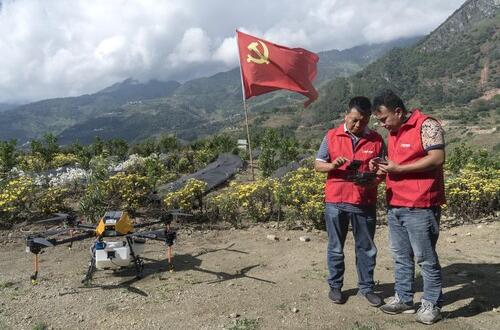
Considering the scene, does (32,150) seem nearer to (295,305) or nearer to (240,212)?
(240,212)

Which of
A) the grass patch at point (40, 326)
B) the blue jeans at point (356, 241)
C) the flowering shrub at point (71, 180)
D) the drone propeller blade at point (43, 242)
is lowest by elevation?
the grass patch at point (40, 326)

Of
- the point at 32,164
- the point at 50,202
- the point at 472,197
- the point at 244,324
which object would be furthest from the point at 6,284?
the point at 32,164

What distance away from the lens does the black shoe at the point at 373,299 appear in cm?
466

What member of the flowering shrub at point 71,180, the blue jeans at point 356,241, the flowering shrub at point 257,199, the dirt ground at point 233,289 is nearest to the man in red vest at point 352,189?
the blue jeans at point 356,241

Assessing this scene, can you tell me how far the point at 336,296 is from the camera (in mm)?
4812

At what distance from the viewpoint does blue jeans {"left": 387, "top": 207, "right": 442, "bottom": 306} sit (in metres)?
4.11

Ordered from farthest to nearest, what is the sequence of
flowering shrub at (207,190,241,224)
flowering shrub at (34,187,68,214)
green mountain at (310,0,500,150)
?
green mountain at (310,0,500,150), flowering shrub at (34,187,68,214), flowering shrub at (207,190,241,224)

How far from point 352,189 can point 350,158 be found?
32 centimetres

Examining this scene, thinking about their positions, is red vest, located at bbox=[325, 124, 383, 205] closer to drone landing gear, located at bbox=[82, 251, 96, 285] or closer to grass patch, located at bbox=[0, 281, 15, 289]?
drone landing gear, located at bbox=[82, 251, 96, 285]

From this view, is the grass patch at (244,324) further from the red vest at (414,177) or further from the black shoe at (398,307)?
the red vest at (414,177)

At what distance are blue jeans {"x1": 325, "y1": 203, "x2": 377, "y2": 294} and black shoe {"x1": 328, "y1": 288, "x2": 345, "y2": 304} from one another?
0.08 m

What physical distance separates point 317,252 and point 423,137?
3266 mm

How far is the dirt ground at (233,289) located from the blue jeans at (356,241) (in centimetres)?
31

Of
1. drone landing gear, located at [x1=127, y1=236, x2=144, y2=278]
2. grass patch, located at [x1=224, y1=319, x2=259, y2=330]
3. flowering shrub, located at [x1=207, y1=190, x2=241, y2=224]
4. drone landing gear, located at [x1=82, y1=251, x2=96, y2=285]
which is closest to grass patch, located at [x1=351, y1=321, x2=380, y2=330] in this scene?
grass patch, located at [x1=224, y1=319, x2=259, y2=330]
